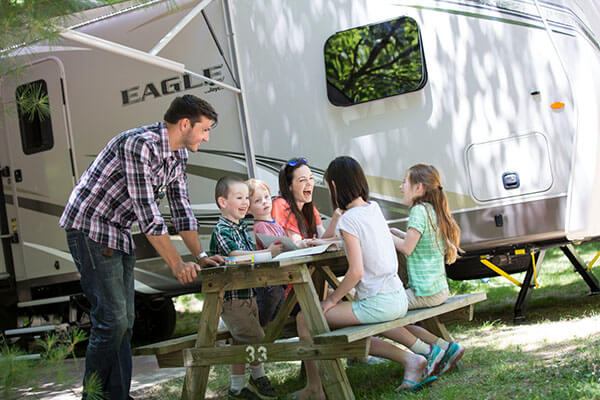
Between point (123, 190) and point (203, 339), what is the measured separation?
2.81ft

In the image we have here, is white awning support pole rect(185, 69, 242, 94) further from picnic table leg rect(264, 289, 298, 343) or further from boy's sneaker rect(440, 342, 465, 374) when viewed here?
boy's sneaker rect(440, 342, 465, 374)

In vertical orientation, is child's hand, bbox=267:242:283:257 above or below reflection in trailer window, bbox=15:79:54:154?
below

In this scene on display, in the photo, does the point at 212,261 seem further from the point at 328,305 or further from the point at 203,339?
the point at 328,305

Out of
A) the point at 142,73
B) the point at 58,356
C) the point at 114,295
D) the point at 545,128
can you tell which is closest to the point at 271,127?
the point at 142,73

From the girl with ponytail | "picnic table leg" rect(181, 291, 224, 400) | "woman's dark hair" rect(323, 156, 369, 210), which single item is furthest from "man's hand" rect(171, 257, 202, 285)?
the girl with ponytail

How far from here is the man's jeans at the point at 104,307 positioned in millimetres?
3418

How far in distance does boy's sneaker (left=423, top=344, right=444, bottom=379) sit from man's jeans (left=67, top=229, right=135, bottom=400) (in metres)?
1.57

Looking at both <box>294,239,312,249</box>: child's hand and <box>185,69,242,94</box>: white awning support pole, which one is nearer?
<box>294,239,312,249</box>: child's hand

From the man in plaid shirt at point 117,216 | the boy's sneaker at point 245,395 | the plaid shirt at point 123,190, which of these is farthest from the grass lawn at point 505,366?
the plaid shirt at point 123,190

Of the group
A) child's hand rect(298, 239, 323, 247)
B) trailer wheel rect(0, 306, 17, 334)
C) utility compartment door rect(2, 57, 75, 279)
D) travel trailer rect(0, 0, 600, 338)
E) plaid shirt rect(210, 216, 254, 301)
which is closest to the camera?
plaid shirt rect(210, 216, 254, 301)

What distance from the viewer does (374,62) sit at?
5.36 meters

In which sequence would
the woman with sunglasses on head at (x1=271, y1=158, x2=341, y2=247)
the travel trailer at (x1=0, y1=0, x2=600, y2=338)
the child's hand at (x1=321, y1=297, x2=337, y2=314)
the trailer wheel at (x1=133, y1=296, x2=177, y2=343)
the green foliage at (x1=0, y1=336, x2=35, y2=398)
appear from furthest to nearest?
the trailer wheel at (x1=133, y1=296, x2=177, y2=343), the travel trailer at (x1=0, y1=0, x2=600, y2=338), the woman with sunglasses on head at (x1=271, y1=158, x2=341, y2=247), the child's hand at (x1=321, y1=297, x2=337, y2=314), the green foliage at (x1=0, y1=336, x2=35, y2=398)

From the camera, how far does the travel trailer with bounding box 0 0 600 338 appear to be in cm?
497

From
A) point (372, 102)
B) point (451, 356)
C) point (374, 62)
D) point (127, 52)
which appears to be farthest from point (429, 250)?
point (127, 52)
